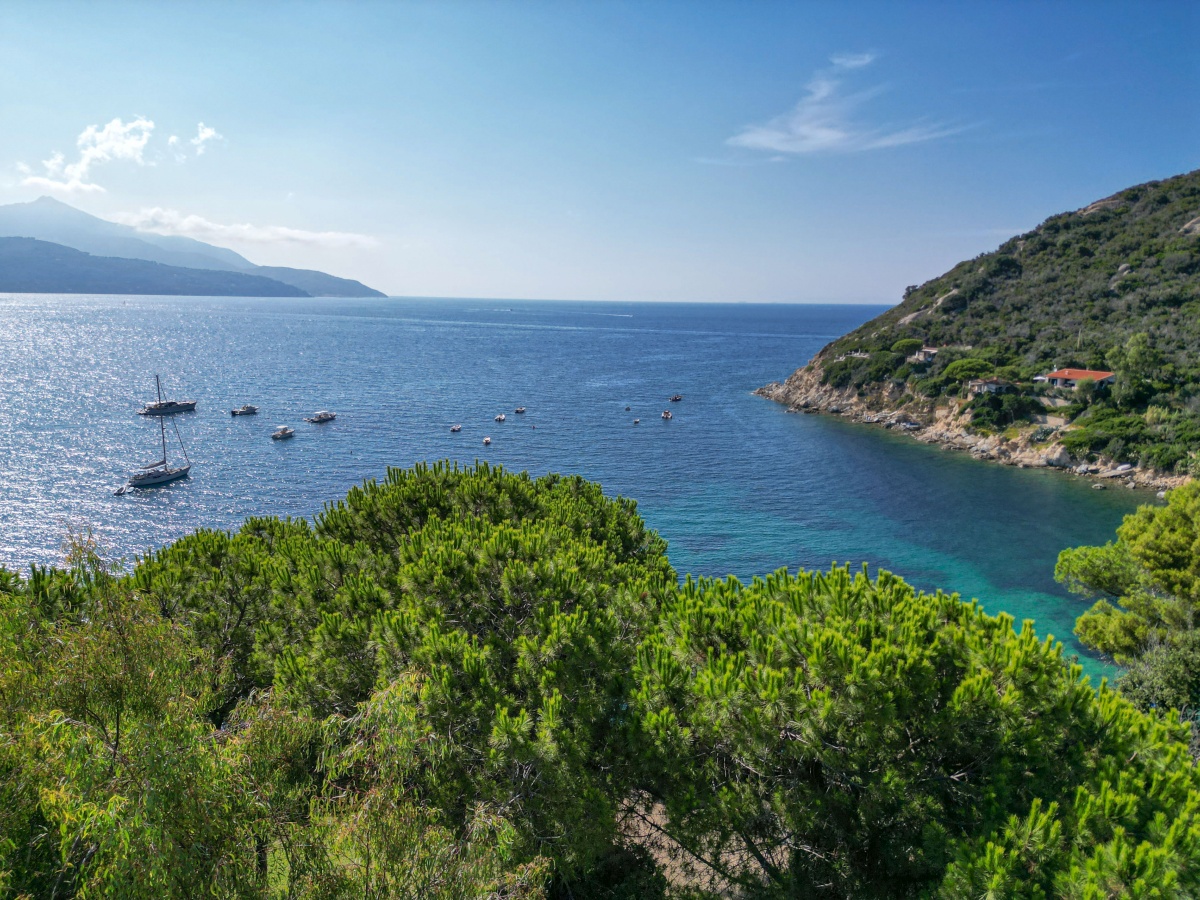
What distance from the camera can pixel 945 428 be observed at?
68250 millimetres

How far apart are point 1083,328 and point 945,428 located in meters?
23.5

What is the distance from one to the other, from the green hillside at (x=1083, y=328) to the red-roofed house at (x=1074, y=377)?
100cm

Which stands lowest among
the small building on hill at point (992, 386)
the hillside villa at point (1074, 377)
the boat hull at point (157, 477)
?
the boat hull at point (157, 477)

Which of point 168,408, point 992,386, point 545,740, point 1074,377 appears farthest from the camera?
point 168,408

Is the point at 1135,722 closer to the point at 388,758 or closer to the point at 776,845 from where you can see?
the point at 776,845

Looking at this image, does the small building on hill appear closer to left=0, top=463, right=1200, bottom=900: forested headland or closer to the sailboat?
left=0, top=463, right=1200, bottom=900: forested headland

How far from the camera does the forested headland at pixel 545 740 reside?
20.6 feet

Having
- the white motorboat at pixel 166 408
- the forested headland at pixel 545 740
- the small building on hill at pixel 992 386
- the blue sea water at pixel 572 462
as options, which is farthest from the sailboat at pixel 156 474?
the small building on hill at pixel 992 386

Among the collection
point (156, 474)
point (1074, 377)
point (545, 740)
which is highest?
point (1074, 377)

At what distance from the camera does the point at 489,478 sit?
20.3m

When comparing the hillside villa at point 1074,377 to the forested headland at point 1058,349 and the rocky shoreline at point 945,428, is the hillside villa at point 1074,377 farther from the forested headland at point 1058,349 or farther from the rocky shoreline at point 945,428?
the rocky shoreline at point 945,428

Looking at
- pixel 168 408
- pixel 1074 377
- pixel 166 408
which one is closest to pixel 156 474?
pixel 166 408

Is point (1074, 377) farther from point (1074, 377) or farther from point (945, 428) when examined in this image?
point (945, 428)

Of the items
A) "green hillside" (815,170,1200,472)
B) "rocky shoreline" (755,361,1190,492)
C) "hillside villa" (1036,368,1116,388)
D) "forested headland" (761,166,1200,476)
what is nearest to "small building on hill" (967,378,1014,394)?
"forested headland" (761,166,1200,476)
